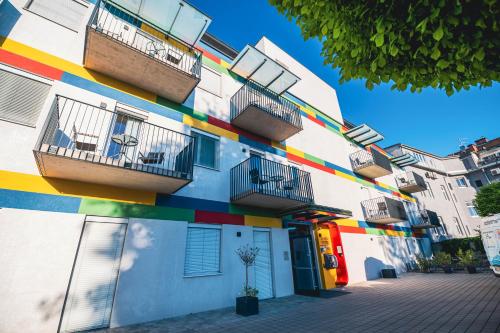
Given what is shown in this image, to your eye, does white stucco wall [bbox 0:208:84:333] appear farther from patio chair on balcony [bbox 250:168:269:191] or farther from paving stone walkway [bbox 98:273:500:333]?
patio chair on balcony [bbox 250:168:269:191]

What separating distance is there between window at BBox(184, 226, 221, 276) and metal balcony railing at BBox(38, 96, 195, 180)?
7.79 feet

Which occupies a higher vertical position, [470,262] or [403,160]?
[403,160]

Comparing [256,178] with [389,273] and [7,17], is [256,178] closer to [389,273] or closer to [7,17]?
[7,17]

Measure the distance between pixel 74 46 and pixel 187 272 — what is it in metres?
8.53

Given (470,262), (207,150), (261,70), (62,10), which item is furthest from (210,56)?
(470,262)

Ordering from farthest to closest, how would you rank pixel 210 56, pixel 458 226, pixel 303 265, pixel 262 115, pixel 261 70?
pixel 458 226
pixel 261 70
pixel 210 56
pixel 262 115
pixel 303 265

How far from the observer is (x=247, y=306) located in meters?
6.65

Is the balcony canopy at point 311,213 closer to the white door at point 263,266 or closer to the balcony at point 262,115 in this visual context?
the white door at point 263,266

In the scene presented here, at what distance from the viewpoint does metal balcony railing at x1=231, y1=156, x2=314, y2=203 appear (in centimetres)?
887

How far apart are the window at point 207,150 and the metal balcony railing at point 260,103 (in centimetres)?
174

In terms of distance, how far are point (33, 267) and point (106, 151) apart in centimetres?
340

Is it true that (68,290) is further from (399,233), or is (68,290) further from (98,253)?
(399,233)

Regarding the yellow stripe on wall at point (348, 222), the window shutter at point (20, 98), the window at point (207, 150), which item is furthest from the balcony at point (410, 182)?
the window shutter at point (20, 98)

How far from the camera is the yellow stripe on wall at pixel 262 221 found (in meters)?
9.30
